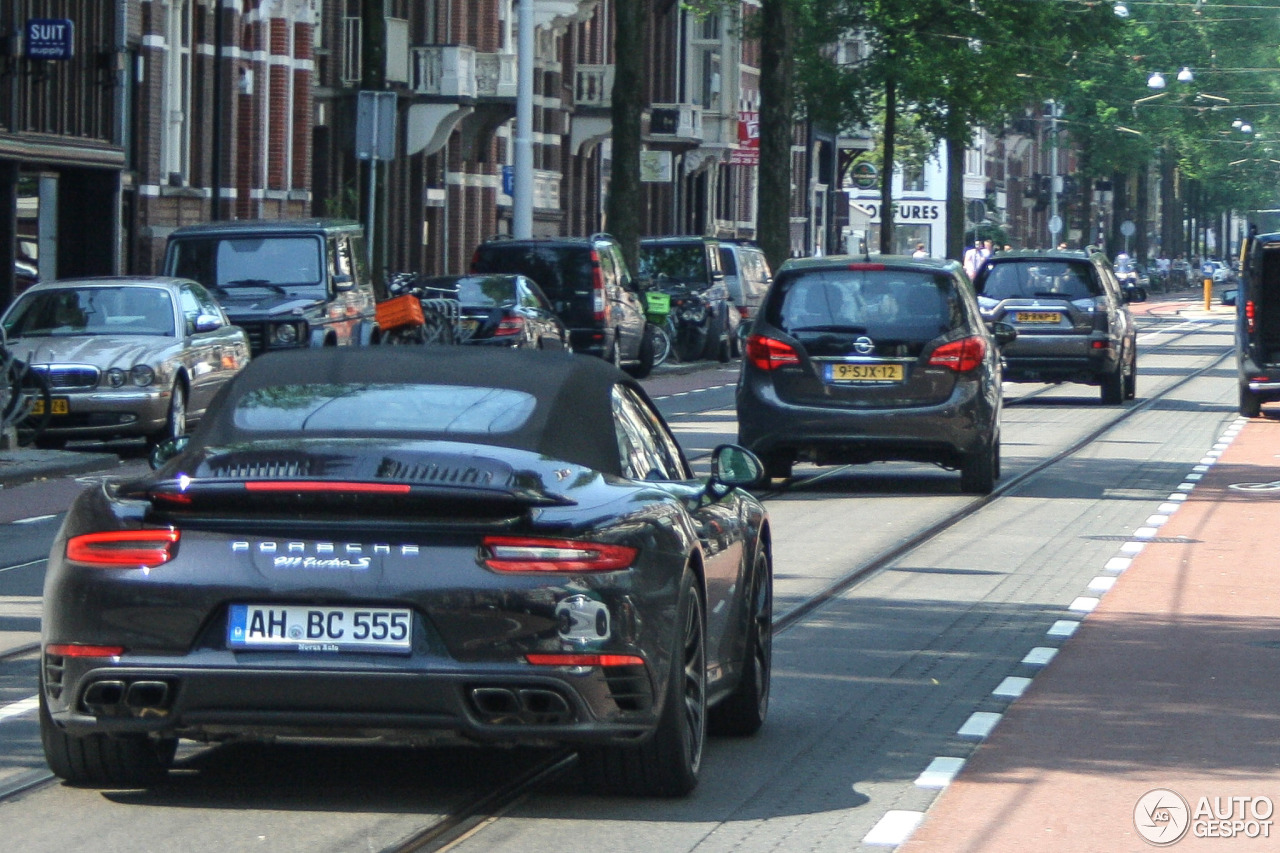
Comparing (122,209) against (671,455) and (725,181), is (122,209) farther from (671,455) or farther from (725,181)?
(725,181)

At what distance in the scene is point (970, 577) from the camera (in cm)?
1369

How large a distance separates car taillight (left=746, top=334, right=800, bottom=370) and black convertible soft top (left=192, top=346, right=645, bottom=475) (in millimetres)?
10304

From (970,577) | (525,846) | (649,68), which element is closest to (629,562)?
(525,846)

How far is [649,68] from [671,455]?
63.0m

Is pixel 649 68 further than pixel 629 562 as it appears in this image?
Yes

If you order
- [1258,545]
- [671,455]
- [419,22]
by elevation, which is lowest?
[1258,545]

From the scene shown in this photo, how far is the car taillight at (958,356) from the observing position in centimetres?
1814

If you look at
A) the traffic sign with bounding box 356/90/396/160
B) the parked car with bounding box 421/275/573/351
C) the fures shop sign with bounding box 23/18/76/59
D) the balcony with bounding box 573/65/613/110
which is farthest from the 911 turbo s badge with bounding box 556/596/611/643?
the balcony with bounding box 573/65/613/110

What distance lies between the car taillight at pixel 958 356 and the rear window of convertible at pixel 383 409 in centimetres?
1088

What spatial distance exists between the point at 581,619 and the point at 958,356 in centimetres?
1169

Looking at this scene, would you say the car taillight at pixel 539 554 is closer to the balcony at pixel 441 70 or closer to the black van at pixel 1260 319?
the black van at pixel 1260 319

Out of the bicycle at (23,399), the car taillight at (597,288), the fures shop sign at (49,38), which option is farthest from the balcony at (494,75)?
the bicycle at (23,399)

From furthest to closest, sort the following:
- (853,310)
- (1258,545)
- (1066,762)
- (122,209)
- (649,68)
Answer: (649,68) < (122,209) < (853,310) < (1258,545) < (1066,762)

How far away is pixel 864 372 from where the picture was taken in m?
18.2
